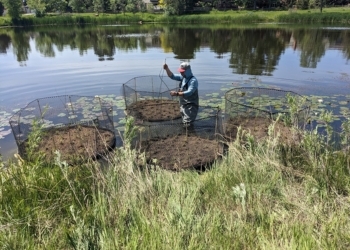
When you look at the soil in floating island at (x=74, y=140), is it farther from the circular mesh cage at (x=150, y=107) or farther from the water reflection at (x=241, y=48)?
the water reflection at (x=241, y=48)

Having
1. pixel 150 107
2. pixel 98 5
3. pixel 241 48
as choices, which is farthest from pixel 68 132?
pixel 98 5

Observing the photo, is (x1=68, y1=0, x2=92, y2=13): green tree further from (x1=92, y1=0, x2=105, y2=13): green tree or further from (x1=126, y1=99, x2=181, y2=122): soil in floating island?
(x1=126, y1=99, x2=181, y2=122): soil in floating island

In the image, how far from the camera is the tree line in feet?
166

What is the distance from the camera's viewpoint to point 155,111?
26.4 ft

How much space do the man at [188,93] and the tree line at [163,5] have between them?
154 feet

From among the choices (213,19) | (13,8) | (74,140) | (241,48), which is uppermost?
(13,8)

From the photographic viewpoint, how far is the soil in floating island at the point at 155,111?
7.73 metres

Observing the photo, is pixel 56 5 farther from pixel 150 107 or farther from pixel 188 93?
pixel 188 93

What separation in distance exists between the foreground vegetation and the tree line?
50.2 metres

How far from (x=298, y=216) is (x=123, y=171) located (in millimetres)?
1966

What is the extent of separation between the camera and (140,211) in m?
2.85

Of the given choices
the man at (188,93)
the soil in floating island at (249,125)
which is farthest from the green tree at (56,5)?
the soil in floating island at (249,125)

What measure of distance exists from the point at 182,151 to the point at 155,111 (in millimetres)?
2442

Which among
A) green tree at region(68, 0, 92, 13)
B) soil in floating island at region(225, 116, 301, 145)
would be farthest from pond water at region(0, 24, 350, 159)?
green tree at region(68, 0, 92, 13)
